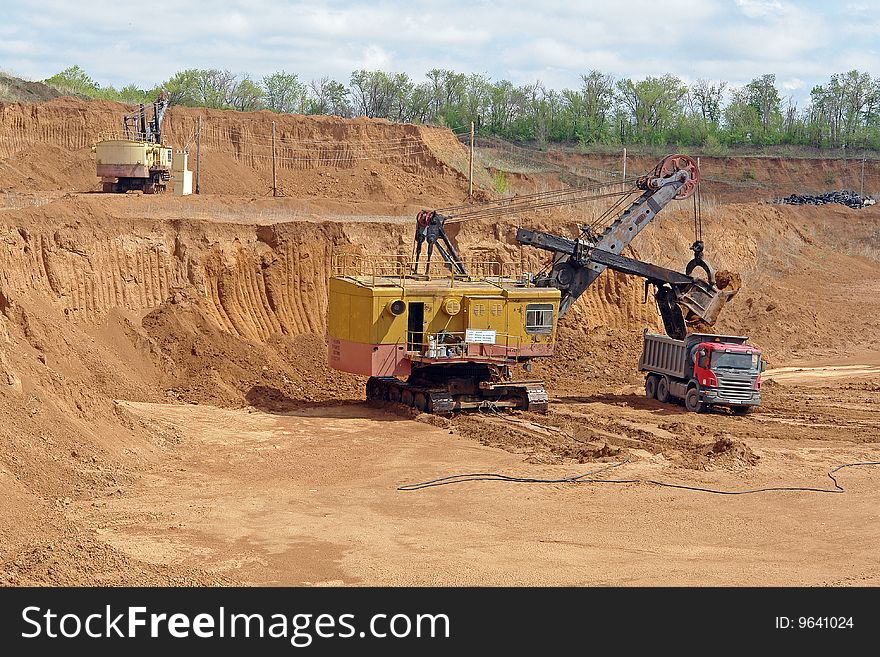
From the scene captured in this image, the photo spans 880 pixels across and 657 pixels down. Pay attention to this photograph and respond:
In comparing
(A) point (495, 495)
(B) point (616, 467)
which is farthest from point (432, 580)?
(B) point (616, 467)

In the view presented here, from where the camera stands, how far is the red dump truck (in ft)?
95.5

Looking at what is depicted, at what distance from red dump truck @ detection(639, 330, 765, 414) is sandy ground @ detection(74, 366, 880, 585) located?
2628mm

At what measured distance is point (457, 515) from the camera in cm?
1888

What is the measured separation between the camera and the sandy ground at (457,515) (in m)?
15.7

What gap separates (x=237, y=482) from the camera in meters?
20.9

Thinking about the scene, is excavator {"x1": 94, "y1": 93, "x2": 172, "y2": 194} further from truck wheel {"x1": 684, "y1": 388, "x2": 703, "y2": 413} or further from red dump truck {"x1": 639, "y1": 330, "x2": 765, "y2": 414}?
truck wheel {"x1": 684, "y1": 388, "x2": 703, "y2": 413}

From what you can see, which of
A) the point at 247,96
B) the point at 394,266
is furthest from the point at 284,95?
the point at 394,266

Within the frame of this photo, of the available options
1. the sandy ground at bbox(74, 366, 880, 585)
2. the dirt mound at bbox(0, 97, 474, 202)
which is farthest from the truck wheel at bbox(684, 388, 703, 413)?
the dirt mound at bbox(0, 97, 474, 202)

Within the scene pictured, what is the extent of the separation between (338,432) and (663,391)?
9745mm

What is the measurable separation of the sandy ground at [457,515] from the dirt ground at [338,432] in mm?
71

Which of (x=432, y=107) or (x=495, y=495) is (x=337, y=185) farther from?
(x=495, y=495)

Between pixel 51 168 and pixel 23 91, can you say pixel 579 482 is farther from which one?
pixel 23 91

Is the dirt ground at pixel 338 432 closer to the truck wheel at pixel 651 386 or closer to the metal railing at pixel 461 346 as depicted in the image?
the truck wheel at pixel 651 386

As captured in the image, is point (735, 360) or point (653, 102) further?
point (653, 102)
